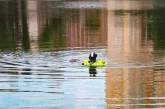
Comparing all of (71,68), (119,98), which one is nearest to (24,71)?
(71,68)

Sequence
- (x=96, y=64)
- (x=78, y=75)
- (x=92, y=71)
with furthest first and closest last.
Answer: (x=96, y=64)
(x=92, y=71)
(x=78, y=75)

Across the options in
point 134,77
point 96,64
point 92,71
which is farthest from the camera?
point 96,64

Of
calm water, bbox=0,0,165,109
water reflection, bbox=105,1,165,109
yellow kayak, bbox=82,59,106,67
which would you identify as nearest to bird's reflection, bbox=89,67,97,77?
calm water, bbox=0,0,165,109

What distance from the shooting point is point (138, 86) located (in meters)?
26.2

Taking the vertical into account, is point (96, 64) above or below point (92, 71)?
above

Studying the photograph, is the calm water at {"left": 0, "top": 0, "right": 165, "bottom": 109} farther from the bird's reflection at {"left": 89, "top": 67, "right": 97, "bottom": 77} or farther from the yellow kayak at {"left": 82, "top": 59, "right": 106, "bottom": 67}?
the yellow kayak at {"left": 82, "top": 59, "right": 106, "bottom": 67}

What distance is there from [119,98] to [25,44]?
2002cm

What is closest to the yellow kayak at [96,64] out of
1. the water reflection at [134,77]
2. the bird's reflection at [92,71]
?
the bird's reflection at [92,71]

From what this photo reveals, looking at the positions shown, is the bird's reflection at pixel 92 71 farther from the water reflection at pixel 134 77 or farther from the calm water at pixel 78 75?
the water reflection at pixel 134 77

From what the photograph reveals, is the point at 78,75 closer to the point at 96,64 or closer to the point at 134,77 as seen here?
the point at 134,77

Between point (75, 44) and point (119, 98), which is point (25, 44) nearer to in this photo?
point (75, 44)

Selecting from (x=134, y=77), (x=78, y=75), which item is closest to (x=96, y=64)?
(x=78, y=75)

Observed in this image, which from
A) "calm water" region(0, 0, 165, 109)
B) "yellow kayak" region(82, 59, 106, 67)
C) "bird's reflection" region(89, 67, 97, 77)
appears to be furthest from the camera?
"yellow kayak" region(82, 59, 106, 67)

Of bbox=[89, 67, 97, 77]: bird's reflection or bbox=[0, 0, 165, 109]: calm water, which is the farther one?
bbox=[89, 67, 97, 77]: bird's reflection
